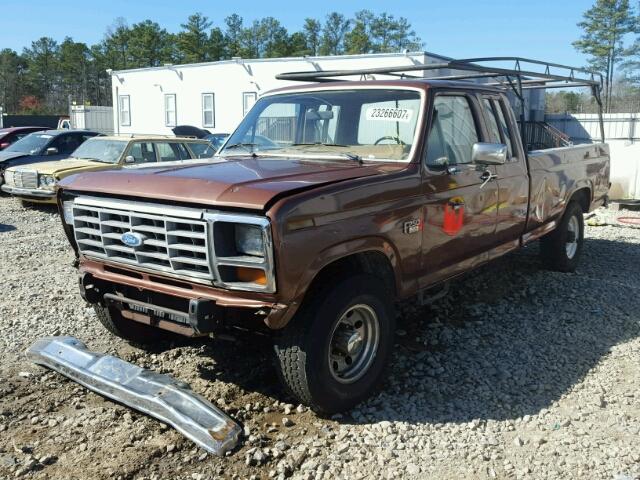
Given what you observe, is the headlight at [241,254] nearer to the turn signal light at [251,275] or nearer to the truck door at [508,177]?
the turn signal light at [251,275]

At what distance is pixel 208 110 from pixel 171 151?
51.1 feet

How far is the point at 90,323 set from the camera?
527cm

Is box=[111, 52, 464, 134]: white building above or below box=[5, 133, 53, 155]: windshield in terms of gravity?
above

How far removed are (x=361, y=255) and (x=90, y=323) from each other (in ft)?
9.10

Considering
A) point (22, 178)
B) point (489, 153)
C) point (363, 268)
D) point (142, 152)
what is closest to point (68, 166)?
point (22, 178)

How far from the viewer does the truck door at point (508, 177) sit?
5117 mm

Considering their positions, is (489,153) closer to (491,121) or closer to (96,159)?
(491,121)

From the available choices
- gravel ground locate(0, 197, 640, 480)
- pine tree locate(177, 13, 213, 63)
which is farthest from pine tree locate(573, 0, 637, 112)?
gravel ground locate(0, 197, 640, 480)

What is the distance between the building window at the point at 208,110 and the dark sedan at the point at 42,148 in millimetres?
12324

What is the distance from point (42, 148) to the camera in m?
13.7

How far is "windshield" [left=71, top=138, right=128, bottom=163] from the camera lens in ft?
37.4

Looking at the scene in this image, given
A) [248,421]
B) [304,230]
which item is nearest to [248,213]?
[304,230]

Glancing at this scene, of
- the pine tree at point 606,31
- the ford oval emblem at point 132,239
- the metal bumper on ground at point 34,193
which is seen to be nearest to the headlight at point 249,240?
the ford oval emblem at point 132,239

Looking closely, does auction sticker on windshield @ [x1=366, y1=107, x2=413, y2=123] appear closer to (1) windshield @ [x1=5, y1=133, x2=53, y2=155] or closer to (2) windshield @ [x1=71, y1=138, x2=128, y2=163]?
(2) windshield @ [x1=71, y1=138, x2=128, y2=163]
